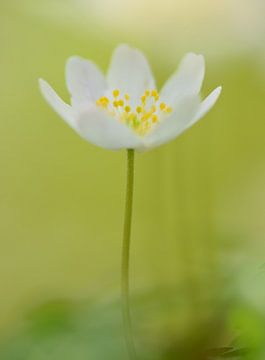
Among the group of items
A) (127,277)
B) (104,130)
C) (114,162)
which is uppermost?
(114,162)

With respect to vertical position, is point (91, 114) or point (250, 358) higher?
point (91, 114)

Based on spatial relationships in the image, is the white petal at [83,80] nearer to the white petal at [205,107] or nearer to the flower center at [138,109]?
the flower center at [138,109]

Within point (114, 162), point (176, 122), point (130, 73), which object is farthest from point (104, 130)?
point (114, 162)

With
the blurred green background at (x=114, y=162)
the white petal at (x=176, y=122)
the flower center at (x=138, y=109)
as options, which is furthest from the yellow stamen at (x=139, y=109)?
the blurred green background at (x=114, y=162)

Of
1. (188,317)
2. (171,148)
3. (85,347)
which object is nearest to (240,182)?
(171,148)

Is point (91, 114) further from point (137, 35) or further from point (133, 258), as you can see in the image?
point (137, 35)

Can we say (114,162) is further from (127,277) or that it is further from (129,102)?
(127,277)
